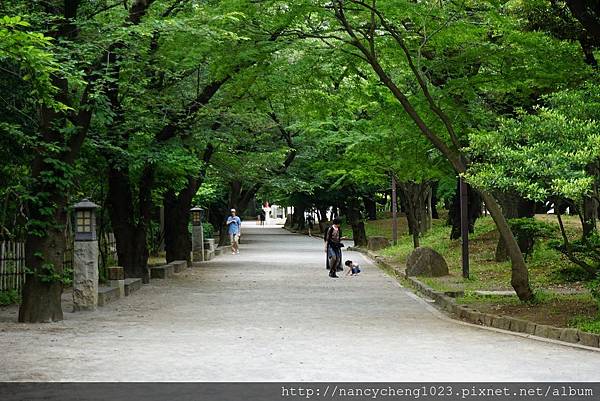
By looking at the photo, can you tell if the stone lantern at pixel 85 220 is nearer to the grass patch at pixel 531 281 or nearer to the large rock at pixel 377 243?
the grass patch at pixel 531 281

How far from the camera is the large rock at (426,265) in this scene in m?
23.0

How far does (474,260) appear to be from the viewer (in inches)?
1069

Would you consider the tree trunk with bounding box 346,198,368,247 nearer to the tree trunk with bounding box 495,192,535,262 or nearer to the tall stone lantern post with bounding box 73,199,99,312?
the tree trunk with bounding box 495,192,535,262

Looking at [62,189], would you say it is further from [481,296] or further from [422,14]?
[481,296]

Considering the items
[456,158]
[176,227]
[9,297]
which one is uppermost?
[456,158]

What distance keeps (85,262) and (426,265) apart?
402 inches

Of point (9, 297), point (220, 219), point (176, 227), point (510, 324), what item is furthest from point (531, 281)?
point (220, 219)

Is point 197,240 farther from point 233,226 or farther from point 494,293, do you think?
point 494,293

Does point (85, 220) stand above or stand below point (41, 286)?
above

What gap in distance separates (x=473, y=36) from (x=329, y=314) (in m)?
5.89

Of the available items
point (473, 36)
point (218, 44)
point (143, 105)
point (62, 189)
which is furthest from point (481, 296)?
point (143, 105)

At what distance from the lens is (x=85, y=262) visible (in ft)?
53.4

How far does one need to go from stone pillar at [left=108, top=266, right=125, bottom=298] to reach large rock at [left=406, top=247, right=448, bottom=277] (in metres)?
7.83

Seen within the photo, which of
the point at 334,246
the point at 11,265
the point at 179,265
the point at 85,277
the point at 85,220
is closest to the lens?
the point at 85,277
